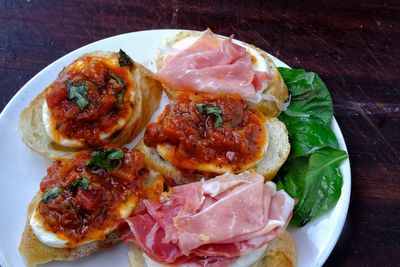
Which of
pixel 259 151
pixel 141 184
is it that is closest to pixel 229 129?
pixel 259 151

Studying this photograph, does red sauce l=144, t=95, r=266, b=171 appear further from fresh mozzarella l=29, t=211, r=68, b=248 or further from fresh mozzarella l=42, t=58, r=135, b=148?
fresh mozzarella l=29, t=211, r=68, b=248

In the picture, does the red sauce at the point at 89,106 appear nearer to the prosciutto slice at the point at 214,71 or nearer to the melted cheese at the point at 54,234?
the prosciutto slice at the point at 214,71

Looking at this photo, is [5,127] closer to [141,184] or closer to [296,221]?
[141,184]

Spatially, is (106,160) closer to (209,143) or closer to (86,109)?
(86,109)

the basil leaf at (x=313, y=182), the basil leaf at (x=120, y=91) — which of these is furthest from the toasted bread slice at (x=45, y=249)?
the basil leaf at (x=313, y=182)

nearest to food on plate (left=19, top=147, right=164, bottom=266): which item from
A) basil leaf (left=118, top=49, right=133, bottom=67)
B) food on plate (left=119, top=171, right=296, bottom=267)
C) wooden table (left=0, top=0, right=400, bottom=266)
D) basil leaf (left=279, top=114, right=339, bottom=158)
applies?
food on plate (left=119, top=171, right=296, bottom=267)
